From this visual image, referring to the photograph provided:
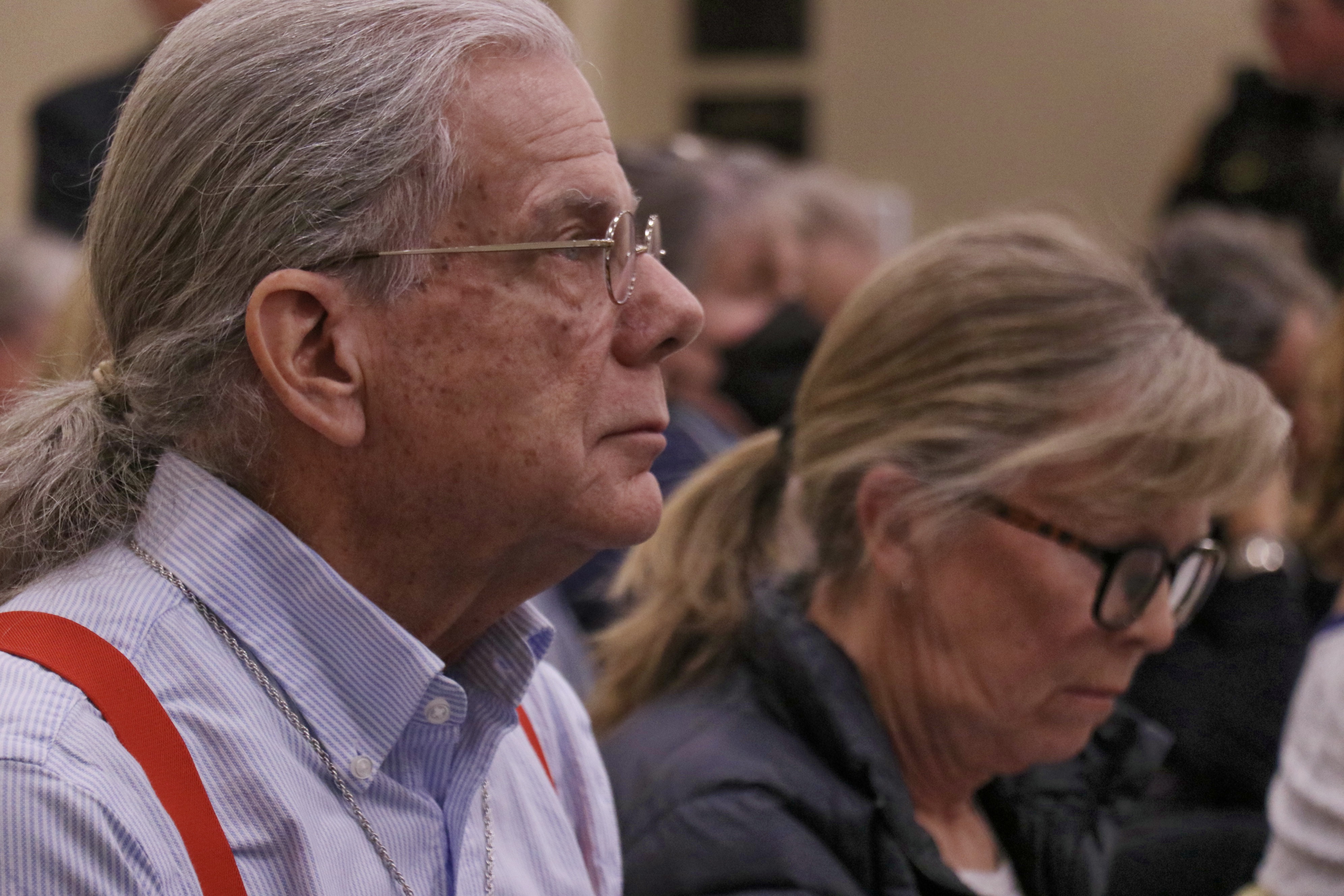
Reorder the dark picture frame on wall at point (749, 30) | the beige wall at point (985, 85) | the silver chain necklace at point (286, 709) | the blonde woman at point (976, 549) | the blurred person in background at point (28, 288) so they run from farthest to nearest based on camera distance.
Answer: the dark picture frame on wall at point (749, 30)
the beige wall at point (985, 85)
the blurred person in background at point (28, 288)
the blonde woman at point (976, 549)
the silver chain necklace at point (286, 709)

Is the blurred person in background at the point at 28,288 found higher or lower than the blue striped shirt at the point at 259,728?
lower

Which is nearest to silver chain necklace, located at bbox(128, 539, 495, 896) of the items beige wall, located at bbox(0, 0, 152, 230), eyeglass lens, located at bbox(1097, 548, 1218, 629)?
eyeglass lens, located at bbox(1097, 548, 1218, 629)

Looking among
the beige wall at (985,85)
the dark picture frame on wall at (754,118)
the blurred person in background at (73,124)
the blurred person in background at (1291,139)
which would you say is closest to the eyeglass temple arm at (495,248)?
the blurred person in background at (73,124)

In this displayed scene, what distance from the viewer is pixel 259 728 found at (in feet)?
3.28

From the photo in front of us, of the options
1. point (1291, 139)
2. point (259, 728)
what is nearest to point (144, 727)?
Answer: point (259, 728)

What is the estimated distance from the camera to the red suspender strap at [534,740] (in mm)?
1354

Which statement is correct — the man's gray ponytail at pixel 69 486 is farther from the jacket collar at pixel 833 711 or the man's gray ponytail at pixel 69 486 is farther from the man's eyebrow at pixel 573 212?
the jacket collar at pixel 833 711

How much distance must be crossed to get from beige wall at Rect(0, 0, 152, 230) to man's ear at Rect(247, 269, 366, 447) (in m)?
2.94

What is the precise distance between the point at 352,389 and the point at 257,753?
0.89 ft

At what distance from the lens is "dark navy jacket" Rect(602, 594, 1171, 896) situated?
1.52 metres

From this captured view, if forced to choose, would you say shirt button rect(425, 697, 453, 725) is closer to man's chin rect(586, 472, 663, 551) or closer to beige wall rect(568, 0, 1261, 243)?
man's chin rect(586, 472, 663, 551)

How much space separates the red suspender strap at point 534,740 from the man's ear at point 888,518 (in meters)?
0.55

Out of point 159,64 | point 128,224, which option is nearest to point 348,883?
point 128,224

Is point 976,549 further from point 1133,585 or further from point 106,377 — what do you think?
point 106,377
